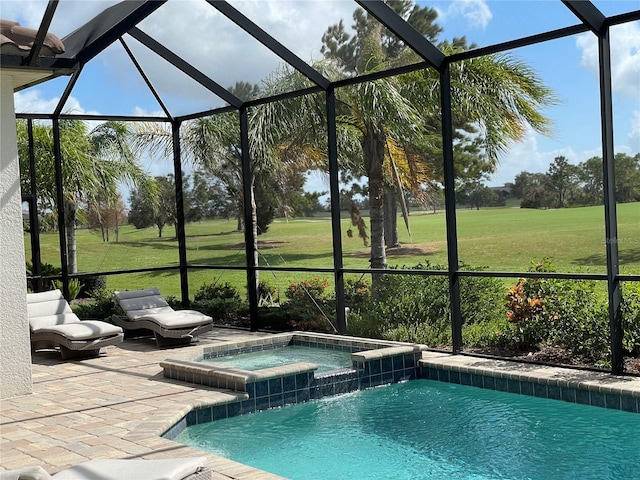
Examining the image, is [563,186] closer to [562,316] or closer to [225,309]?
[225,309]

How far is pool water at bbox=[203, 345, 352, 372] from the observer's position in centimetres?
852

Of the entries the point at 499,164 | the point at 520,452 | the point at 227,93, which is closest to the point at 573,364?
the point at 520,452

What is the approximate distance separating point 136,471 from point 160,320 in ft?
21.0

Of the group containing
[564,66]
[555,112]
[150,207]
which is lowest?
[150,207]

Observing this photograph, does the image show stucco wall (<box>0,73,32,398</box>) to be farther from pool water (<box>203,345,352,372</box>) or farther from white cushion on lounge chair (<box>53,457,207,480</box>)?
white cushion on lounge chair (<box>53,457,207,480</box>)

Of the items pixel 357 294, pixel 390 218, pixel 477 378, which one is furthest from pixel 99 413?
pixel 390 218

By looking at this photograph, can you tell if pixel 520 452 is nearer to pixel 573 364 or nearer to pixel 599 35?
pixel 573 364

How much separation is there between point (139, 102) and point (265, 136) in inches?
497

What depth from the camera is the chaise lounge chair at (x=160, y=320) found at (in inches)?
390

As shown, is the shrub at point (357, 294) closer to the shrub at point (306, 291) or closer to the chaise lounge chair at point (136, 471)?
the shrub at point (306, 291)

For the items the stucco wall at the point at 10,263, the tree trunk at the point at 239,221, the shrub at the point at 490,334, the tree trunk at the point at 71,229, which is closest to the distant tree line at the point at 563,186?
the tree trunk at the point at 239,221

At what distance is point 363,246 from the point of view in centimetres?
2439

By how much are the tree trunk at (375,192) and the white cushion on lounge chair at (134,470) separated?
8.94 m

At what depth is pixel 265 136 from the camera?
12922 mm
